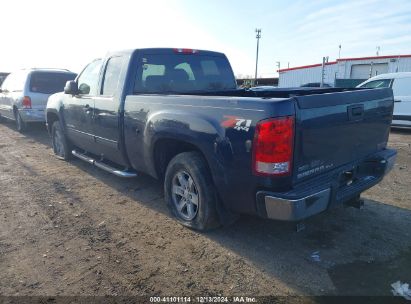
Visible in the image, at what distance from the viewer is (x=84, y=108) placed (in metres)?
5.59

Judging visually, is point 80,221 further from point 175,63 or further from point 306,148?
point 306,148

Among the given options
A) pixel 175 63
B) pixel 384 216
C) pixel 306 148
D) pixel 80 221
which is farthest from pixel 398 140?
pixel 80 221

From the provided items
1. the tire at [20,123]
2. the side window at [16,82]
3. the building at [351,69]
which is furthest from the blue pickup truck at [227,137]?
the building at [351,69]

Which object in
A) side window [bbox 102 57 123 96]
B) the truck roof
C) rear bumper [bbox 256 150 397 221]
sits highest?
the truck roof

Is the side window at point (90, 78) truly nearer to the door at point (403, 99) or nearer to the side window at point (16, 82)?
the side window at point (16, 82)

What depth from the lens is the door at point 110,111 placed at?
4.74 m

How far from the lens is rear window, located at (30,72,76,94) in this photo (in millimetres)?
10023

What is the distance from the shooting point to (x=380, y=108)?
3814 mm

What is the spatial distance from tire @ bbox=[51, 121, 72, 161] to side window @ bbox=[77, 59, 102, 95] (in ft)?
4.09

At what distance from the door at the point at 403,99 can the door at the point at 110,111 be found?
9.23 meters

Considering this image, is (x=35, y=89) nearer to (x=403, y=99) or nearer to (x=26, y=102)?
(x=26, y=102)

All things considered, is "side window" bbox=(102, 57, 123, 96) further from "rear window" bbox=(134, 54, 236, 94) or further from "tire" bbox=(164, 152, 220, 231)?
"tire" bbox=(164, 152, 220, 231)

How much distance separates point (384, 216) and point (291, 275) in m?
1.86

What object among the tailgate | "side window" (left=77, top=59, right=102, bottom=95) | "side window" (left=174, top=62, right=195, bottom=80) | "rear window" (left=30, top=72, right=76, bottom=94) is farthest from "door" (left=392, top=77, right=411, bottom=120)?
"rear window" (left=30, top=72, right=76, bottom=94)
